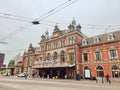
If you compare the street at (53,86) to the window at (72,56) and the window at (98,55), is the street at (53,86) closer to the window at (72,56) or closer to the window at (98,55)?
the window at (98,55)

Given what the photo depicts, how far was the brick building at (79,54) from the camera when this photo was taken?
32.0m

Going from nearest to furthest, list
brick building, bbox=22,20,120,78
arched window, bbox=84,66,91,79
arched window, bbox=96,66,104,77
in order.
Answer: brick building, bbox=22,20,120,78, arched window, bbox=96,66,104,77, arched window, bbox=84,66,91,79

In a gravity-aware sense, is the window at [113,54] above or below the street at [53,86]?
above

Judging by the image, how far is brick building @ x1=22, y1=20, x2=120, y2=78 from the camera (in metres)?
32.0

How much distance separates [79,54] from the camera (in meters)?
38.7

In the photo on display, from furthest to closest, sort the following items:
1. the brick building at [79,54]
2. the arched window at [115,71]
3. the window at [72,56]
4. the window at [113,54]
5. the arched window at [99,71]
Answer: the window at [72,56] < the arched window at [99,71] < the brick building at [79,54] < the window at [113,54] < the arched window at [115,71]

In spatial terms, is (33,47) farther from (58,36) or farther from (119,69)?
(119,69)

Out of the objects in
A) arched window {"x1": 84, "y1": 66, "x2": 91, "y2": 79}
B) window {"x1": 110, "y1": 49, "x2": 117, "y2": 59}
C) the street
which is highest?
window {"x1": 110, "y1": 49, "x2": 117, "y2": 59}

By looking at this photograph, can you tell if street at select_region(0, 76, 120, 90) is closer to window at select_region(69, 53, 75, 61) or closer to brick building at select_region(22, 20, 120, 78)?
brick building at select_region(22, 20, 120, 78)

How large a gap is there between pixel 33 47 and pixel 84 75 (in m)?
32.9

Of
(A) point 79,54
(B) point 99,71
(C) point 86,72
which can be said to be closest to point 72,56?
(A) point 79,54

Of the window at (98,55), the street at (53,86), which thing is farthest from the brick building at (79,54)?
the street at (53,86)

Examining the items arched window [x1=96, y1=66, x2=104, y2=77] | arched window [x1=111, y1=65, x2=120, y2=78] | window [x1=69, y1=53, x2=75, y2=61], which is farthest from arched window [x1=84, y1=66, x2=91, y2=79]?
arched window [x1=111, y1=65, x2=120, y2=78]

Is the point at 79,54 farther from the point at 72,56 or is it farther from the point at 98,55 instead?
the point at 98,55
